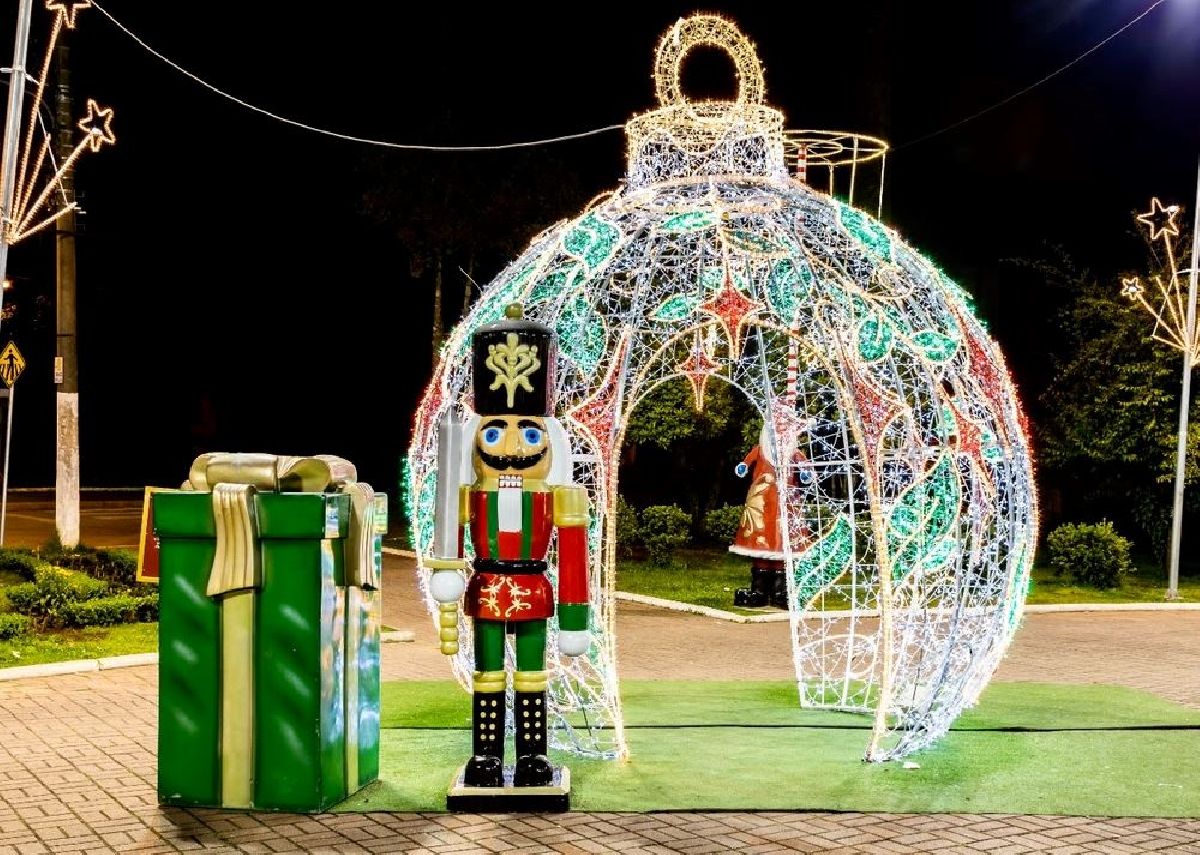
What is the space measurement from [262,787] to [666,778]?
197 centimetres

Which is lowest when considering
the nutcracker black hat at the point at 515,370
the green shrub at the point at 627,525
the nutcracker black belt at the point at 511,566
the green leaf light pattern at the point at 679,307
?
the green shrub at the point at 627,525

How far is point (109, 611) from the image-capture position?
1135 cm

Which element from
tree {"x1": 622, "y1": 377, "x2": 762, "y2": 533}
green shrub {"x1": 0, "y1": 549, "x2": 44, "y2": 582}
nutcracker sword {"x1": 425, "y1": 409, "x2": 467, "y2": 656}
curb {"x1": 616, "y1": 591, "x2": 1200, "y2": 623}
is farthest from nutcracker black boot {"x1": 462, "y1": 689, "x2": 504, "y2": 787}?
tree {"x1": 622, "y1": 377, "x2": 762, "y2": 533}

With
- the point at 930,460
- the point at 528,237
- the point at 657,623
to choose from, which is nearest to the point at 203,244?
the point at 528,237

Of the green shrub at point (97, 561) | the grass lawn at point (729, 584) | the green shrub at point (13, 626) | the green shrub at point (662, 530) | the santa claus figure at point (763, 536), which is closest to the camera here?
the green shrub at point (13, 626)

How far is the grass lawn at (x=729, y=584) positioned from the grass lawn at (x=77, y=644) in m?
5.89

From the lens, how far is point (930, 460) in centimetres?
937

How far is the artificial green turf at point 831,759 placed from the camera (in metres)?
6.05

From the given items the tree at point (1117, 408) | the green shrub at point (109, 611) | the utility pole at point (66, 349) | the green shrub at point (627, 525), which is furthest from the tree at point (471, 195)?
the green shrub at point (109, 611)

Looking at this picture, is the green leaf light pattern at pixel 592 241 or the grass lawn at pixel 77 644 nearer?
the green leaf light pattern at pixel 592 241

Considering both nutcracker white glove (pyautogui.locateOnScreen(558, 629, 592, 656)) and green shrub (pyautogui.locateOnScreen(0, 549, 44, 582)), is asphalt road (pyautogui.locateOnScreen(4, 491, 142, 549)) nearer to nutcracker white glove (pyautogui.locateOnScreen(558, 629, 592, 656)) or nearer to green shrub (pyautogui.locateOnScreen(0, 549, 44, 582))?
green shrub (pyautogui.locateOnScreen(0, 549, 44, 582))

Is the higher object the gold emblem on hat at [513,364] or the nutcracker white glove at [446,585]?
the gold emblem on hat at [513,364]

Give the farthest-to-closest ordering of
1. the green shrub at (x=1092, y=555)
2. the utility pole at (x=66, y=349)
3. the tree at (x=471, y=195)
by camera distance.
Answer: the tree at (x=471, y=195) → the green shrub at (x=1092, y=555) → the utility pole at (x=66, y=349)

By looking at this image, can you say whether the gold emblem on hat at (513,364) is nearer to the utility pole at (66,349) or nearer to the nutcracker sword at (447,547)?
the nutcracker sword at (447,547)
